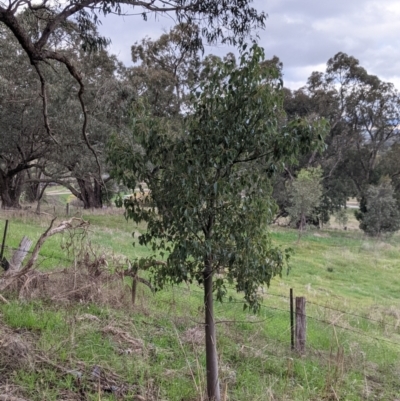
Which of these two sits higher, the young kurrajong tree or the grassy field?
the young kurrajong tree

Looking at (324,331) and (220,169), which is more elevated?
(220,169)

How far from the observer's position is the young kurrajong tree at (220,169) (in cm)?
365

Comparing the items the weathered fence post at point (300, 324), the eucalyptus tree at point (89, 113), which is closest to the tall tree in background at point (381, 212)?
the eucalyptus tree at point (89, 113)

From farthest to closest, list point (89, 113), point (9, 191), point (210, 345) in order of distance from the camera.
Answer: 1. point (9, 191)
2. point (89, 113)
3. point (210, 345)

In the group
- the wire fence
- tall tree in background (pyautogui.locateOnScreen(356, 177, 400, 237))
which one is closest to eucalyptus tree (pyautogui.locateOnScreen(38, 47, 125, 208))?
the wire fence

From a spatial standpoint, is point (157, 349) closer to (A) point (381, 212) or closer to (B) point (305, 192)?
(B) point (305, 192)

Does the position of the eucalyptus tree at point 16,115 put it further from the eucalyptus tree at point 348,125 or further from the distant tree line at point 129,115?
the eucalyptus tree at point 348,125

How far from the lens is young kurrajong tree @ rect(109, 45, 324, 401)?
365cm

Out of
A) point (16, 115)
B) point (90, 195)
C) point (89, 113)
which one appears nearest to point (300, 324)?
point (89, 113)

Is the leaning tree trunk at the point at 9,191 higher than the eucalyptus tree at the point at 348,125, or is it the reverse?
the eucalyptus tree at the point at 348,125

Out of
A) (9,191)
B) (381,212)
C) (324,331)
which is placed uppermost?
(9,191)

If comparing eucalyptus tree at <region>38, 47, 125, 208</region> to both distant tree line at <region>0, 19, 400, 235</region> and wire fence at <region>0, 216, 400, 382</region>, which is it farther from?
wire fence at <region>0, 216, 400, 382</region>

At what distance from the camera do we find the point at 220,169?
384cm

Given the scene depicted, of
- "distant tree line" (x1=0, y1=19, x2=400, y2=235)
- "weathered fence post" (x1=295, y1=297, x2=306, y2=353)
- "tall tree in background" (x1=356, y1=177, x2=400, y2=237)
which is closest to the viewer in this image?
"weathered fence post" (x1=295, y1=297, x2=306, y2=353)
